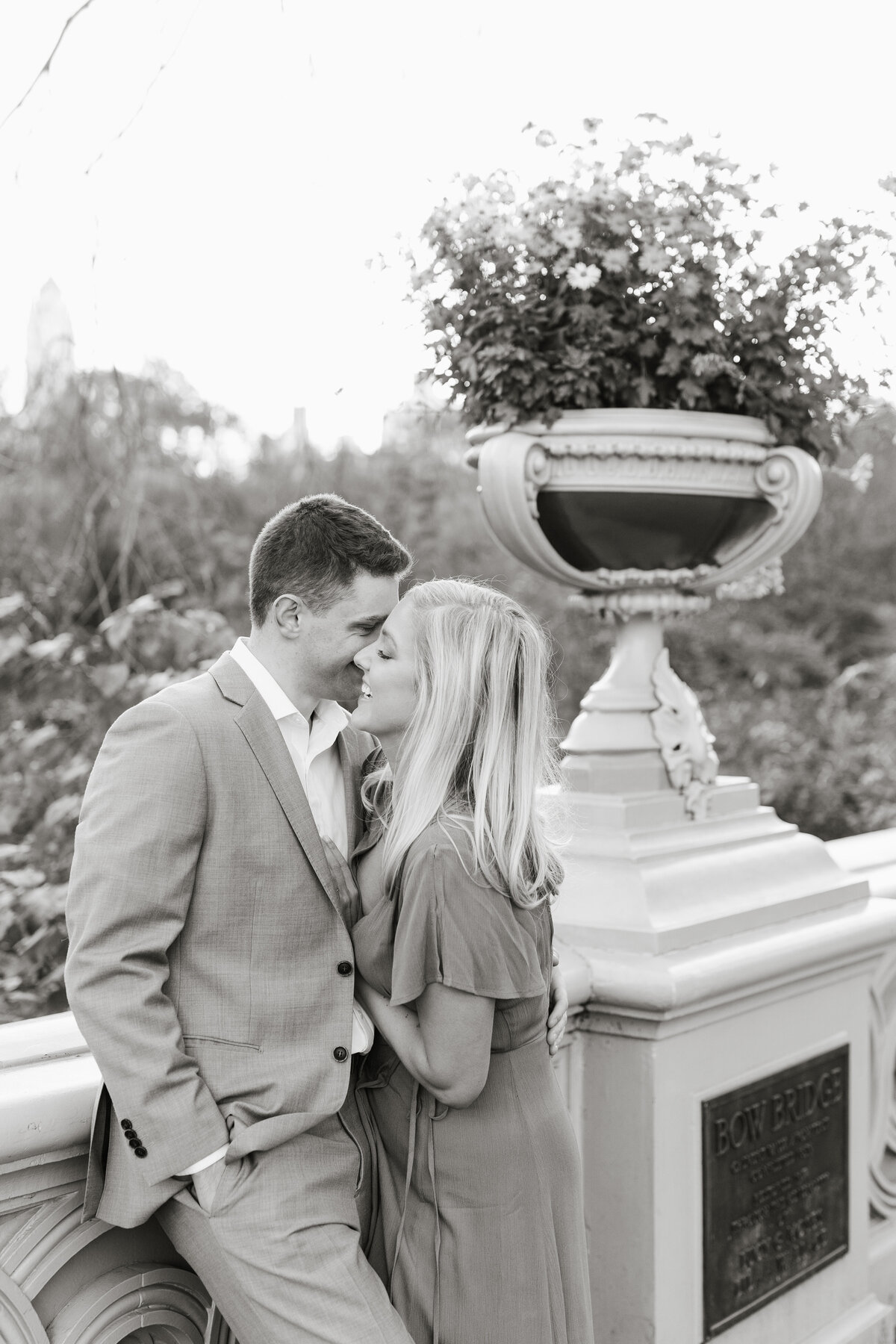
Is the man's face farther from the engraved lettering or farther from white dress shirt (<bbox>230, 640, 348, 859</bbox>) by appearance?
the engraved lettering

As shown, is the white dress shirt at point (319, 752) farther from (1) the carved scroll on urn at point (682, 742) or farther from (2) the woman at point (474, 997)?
(1) the carved scroll on urn at point (682, 742)

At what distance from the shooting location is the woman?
2.06 m

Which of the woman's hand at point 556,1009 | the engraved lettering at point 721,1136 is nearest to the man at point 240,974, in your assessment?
the woman's hand at point 556,1009

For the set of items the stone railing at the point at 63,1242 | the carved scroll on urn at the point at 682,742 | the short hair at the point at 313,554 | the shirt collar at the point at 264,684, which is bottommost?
the stone railing at the point at 63,1242

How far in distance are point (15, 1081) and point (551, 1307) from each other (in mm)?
918

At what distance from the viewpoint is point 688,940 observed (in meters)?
2.82

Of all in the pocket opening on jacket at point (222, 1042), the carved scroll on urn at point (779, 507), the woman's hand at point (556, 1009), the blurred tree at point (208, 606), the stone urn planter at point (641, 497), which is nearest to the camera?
the pocket opening on jacket at point (222, 1042)

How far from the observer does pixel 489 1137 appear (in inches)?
84.8

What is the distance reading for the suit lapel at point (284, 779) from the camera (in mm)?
2076

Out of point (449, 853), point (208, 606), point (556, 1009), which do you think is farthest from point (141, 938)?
point (208, 606)

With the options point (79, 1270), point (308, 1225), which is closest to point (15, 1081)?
point (79, 1270)

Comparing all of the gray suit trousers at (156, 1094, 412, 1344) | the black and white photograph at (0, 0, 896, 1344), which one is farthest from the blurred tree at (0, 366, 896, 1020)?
the gray suit trousers at (156, 1094, 412, 1344)

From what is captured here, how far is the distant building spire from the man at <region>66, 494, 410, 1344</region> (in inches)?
90.8

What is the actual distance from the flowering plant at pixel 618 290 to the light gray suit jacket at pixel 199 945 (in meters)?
1.14
